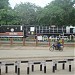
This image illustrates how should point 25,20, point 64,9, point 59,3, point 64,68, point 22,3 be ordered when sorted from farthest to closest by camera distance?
point 22,3 → point 25,20 → point 59,3 → point 64,9 → point 64,68

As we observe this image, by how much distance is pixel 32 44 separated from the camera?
34812 mm

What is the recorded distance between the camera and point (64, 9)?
145 ft

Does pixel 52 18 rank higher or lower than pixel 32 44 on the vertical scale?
higher

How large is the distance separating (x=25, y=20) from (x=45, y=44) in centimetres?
2538

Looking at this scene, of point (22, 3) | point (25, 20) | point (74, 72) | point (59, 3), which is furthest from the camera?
point (22, 3)

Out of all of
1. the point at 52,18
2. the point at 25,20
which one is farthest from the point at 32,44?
the point at 25,20

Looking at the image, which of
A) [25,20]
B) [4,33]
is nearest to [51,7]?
[4,33]

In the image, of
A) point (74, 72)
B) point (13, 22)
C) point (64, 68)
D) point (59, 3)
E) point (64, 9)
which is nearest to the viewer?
point (74, 72)

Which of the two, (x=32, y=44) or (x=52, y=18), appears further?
(x=52, y=18)

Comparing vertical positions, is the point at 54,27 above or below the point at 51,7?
below

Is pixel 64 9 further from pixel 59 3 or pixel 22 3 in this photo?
pixel 22 3

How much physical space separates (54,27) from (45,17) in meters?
3.28

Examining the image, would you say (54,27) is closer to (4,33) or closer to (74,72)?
(4,33)

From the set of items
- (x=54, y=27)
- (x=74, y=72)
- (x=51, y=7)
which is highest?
(x=51, y=7)
